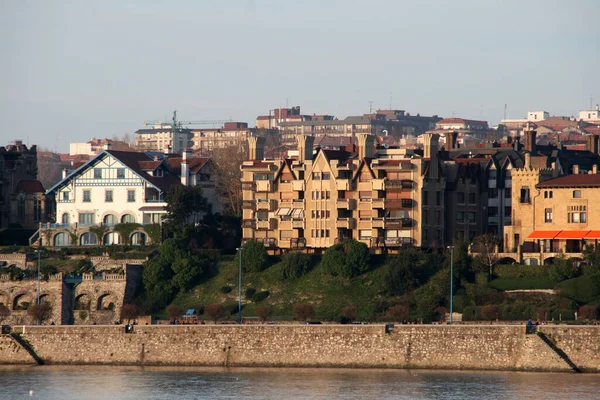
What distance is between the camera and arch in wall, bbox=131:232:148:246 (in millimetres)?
127875

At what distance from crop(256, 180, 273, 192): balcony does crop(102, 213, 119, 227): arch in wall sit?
13.8 meters

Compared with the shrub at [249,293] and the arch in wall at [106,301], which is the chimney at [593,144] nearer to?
the shrub at [249,293]

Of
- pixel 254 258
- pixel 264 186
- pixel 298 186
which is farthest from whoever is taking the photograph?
pixel 264 186

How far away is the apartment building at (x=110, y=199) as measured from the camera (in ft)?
426

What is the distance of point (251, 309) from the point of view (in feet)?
367

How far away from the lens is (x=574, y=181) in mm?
114250

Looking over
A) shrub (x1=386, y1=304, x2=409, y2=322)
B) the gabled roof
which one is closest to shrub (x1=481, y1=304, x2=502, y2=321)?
shrub (x1=386, y1=304, x2=409, y2=322)

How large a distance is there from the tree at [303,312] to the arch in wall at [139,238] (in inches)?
975

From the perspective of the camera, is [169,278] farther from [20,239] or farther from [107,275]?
[20,239]

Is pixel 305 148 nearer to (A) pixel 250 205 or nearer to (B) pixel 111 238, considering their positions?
(A) pixel 250 205

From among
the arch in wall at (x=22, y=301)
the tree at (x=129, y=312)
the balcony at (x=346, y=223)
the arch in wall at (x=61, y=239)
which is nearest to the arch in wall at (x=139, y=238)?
the arch in wall at (x=61, y=239)

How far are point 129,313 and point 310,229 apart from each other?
18306 millimetres

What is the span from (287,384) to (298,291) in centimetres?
2743

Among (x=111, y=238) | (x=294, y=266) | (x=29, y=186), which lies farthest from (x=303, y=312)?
(x=29, y=186)
